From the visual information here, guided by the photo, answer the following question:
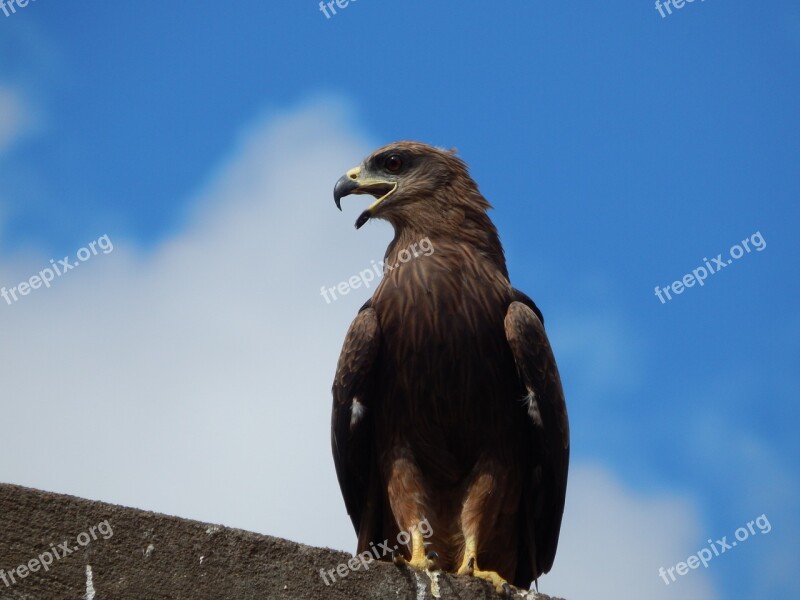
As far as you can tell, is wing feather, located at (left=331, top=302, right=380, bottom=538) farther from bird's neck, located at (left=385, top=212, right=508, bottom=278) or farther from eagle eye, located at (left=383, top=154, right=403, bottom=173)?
eagle eye, located at (left=383, top=154, right=403, bottom=173)

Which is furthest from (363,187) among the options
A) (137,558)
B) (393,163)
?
(137,558)

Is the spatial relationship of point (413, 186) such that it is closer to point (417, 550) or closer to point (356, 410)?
point (356, 410)

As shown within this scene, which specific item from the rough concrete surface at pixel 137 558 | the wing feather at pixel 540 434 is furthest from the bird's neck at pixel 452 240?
the rough concrete surface at pixel 137 558

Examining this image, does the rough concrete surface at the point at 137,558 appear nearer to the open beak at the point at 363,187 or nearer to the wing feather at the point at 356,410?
the wing feather at the point at 356,410

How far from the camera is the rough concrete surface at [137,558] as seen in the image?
390 centimetres

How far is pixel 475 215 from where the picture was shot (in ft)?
22.1

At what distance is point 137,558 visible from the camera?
13.1ft

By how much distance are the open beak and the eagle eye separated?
91mm

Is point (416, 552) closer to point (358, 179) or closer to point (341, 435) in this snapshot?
point (341, 435)

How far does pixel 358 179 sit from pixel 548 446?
202 cm

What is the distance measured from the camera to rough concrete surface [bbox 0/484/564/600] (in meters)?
3.90

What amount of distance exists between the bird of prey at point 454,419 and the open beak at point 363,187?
1.93ft

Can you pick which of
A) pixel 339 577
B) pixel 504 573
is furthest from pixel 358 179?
pixel 339 577

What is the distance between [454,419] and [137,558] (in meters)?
2.36
